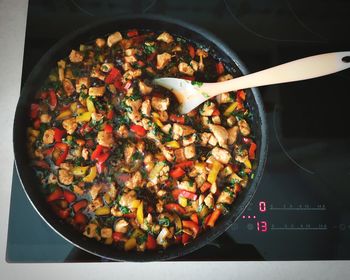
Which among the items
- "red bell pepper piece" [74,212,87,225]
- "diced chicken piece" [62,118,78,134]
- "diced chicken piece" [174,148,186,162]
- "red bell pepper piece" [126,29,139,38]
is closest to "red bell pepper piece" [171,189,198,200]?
"diced chicken piece" [174,148,186,162]

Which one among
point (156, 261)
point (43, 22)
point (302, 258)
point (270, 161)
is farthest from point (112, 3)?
point (302, 258)

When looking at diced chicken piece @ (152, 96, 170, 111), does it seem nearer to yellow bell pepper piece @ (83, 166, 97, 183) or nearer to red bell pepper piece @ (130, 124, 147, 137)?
red bell pepper piece @ (130, 124, 147, 137)

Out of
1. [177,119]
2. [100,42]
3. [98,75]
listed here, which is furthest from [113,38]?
[177,119]

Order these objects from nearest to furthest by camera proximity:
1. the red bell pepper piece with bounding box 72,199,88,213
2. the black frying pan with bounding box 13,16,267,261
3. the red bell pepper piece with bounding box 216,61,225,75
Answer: the black frying pan with bounding box 13,16,267,261 → the red bell pepper piece with bounding box 72,199,88,213 → the red bell pepper piece with bounding box 216,61,225,75

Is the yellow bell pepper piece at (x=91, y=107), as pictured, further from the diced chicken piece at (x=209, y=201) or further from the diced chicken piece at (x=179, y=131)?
the diced chicken piece at (x=209, y=201)

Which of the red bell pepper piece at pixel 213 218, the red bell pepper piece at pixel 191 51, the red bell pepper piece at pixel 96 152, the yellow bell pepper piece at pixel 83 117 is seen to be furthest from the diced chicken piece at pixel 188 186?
the red bell pepper piece at pixel 191 51

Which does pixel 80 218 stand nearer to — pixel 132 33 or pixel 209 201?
pixel 209 201
